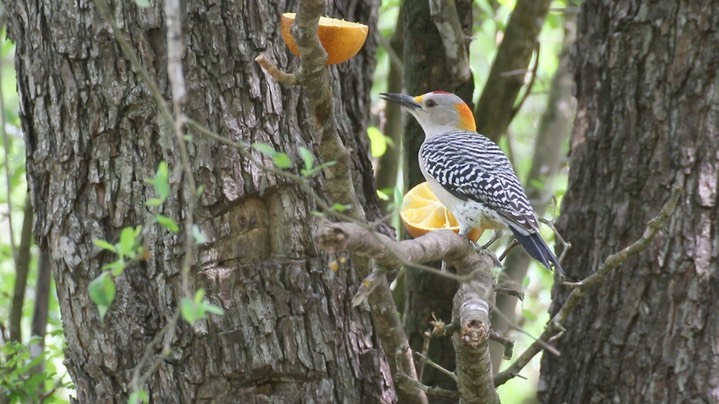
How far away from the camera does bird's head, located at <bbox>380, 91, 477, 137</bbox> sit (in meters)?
4.82

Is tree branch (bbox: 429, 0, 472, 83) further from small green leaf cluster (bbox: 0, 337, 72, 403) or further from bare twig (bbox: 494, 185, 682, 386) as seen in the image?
small green leaf cluster (bbox: 0, 337, 72, 403)

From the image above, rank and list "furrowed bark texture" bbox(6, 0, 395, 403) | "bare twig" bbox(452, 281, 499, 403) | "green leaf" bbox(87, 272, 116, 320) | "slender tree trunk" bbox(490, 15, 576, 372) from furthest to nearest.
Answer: "slender tree trunk" bbox(490, 15, 576, 372) → "furrowed bark texture" bbox(6, 0, 395, 403) → "bare twig" bbox(452, 281, 499, 403) → "green leaf" bbox(87, 272, 116, 320)

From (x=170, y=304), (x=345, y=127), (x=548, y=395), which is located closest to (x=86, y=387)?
(x=170, y=304)

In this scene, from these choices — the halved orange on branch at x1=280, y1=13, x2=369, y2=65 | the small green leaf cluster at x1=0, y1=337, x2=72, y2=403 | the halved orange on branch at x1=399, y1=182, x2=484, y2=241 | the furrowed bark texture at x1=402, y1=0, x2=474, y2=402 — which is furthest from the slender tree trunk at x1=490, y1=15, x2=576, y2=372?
the small green leaf cluster at x1=0, y1=337, x2=72, y2=403

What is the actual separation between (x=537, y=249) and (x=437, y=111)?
1.23 m

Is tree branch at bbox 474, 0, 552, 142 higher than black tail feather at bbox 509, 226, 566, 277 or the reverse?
higher

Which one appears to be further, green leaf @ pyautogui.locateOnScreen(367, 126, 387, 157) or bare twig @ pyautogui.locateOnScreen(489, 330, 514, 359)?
green leaf @ pyautogui.locateOnScreen(367, 126, 387, 157)

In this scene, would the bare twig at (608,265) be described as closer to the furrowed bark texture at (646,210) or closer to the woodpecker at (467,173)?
the woodpecker at (467,173)

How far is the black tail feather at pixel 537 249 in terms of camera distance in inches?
157

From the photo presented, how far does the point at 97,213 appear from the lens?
3480 mm

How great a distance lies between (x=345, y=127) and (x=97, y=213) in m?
1.16

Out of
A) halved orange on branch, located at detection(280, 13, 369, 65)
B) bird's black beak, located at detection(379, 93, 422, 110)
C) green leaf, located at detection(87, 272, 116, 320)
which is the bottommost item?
green leaf, located at detection(87, 272, 116, 320)

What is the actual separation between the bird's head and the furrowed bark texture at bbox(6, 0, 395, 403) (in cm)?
135

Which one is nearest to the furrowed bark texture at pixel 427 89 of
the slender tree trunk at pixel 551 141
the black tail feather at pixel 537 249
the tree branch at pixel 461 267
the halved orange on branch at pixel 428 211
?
the halved orange on branch at pixel 428 211
